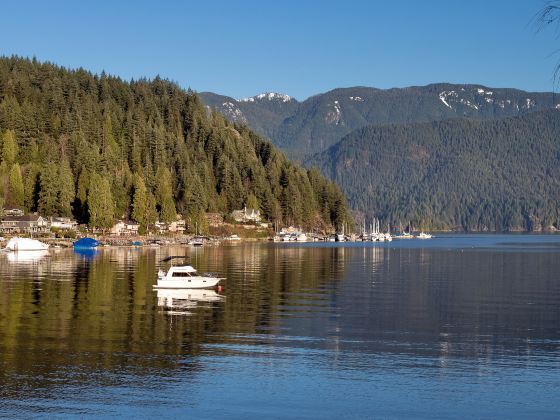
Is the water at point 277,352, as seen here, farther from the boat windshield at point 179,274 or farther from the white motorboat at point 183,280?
the boat windshield at point 179,274

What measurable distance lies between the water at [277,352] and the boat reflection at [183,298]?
22 cm

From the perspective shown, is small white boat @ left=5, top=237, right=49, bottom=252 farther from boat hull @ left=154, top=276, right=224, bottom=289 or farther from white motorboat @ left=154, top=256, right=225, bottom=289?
boat hull @ left=154, top=276, right=224, bottom=289

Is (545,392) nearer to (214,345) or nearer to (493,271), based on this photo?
(214,345)

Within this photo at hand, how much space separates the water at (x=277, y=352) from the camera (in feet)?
117

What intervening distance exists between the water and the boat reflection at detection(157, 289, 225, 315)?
0.22 meters

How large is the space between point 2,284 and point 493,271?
3009 inches

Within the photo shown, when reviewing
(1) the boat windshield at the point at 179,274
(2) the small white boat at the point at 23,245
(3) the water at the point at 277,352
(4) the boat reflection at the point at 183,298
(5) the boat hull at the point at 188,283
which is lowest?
(3) the water at the point at 277,352

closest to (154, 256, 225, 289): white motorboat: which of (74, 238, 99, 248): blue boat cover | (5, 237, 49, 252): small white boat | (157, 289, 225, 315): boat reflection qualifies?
(157, 289, 225, 315): boat reflection

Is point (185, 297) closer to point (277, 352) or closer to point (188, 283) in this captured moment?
point (188, 283)

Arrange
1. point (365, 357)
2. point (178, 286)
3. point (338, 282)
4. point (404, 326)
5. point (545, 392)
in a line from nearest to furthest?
1. point (545, 392)
2. point (365, 357)
3. point (404, 326)
4. point (178, 286)
5. point (338, 282)

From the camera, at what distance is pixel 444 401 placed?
36.4 metres

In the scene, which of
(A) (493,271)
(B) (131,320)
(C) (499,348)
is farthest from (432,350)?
(A) (493,271)

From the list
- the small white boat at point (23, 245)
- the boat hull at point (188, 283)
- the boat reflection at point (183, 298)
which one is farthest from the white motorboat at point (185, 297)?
the small white boat at point (23, 245)

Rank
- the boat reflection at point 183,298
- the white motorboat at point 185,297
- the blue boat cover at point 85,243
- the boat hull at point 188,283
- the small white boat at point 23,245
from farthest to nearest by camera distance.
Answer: the blue boat cover at point 85,243, the small white boat at point 23,245, the boat hull at point 188,283, the white motorboat at point 185,297, the boat reflection at point 183,298
